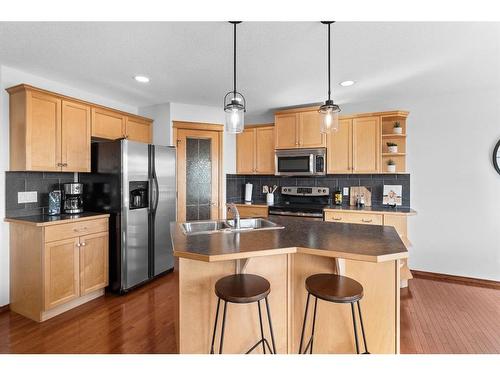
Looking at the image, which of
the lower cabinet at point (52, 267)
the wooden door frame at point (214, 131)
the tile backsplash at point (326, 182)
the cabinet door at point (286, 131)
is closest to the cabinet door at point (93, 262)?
the lower cabinet at point (52, 267)

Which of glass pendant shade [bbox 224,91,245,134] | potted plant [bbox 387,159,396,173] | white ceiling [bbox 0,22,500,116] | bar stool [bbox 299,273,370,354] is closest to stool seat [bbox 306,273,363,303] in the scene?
bar stool [bbox 299,273,370,354]

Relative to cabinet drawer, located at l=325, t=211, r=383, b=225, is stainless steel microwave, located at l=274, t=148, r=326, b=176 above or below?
above

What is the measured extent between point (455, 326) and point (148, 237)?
3158 millimetres

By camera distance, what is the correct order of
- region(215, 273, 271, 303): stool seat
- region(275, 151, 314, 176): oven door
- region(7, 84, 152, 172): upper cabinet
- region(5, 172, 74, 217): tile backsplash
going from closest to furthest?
region(215, 273, 271, 303): stool seat → region(7, 84, 152, 172): upper cabinet → region(5, 172, 74, 217): tile backsplash → region(275, 151, 314, 176): oven door

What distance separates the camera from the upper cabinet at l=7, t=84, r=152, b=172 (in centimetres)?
248

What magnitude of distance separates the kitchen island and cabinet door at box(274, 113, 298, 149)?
2314 mm

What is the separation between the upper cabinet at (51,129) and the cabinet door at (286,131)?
225 cm

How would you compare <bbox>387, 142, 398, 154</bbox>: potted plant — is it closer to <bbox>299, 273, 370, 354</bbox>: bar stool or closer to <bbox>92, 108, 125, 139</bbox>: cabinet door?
<bbox>299, 273, 370, 354</bbox>: bar stool

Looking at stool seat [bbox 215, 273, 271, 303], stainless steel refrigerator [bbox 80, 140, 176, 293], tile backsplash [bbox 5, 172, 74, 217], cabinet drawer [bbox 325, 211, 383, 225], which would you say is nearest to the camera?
stool seat [bbox 215, 273, 271, 303]

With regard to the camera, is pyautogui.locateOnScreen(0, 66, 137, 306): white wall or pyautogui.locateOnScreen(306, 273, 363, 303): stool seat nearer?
pyautogui.locateOnScreen(306, 273, 363, 303): stool seat

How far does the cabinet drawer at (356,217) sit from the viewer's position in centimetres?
323

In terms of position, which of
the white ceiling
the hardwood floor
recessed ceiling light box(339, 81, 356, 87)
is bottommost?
the hardwood floor

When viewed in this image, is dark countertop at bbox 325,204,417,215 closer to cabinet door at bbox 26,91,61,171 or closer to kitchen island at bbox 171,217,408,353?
kitchen island at bbox 171,217,408,353

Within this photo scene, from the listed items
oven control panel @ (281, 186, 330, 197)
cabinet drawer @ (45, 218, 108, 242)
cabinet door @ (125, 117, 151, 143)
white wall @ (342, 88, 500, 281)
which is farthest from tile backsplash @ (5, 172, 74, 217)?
white wall @ (342, 88, 500, 281)
